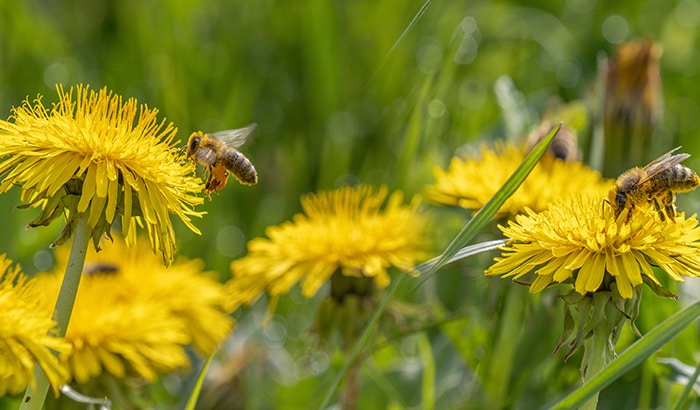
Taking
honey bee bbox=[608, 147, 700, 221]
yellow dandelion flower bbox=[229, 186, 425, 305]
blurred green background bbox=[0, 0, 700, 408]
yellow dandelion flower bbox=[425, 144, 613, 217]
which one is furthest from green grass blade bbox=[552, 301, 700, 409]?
blurred green background bbox=[0, 0, 700, 408]

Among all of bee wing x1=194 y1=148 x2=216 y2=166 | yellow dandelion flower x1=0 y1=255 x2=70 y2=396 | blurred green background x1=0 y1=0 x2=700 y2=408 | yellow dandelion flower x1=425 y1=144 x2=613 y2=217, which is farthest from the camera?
blurred green background x1=0 y1=0 x2=700 y2=408

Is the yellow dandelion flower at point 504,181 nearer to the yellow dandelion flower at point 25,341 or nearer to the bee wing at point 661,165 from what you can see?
the bee wing at point 661,165

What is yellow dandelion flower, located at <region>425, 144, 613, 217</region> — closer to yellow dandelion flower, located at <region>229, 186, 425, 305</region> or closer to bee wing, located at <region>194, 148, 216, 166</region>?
yellow dandelion flower, located at <region>229, 186, 425, 305</region>

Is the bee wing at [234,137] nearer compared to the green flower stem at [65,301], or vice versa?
the green flower stem at [65,301]

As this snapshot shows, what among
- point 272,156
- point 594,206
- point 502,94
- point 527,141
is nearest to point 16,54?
point 272,156

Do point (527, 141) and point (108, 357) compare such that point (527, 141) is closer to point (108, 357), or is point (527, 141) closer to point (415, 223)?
point (415, 223)

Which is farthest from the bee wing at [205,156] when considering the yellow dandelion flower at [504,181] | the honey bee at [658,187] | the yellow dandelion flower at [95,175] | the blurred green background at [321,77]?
the blurred green background at [321,77]
